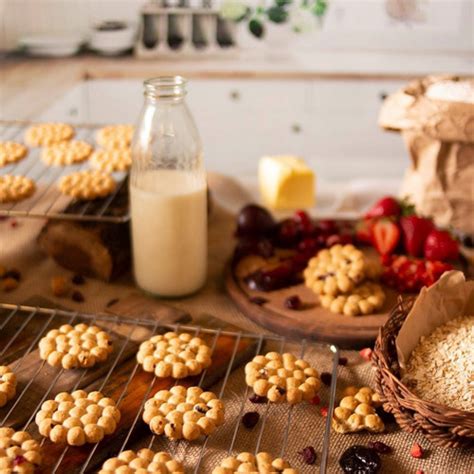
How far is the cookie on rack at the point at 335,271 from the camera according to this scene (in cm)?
135

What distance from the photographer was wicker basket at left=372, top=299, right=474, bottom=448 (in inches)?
37.4

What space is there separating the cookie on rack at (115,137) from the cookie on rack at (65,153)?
0.13 ft

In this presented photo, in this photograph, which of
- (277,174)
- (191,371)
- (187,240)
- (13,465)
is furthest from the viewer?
(277,174)

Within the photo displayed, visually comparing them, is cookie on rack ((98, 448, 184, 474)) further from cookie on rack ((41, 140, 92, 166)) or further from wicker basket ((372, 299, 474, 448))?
cookie on rack ((41, 140, 92, 166))

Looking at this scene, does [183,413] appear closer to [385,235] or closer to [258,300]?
[258,300]

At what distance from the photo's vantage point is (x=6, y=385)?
1.07 metres

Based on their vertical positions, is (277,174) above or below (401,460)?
below

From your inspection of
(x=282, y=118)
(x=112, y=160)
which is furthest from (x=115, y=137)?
(x=282, y=118)

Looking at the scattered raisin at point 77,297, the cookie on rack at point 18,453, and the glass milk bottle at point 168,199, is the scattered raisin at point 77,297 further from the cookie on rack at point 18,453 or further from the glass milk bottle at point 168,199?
the cookie on rack at point 18,453

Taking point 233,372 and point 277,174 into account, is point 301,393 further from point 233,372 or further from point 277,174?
point 277,174

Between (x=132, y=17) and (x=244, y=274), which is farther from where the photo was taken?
(x=132, y=17)

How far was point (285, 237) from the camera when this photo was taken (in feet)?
5.18

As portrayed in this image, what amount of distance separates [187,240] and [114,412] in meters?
0.47

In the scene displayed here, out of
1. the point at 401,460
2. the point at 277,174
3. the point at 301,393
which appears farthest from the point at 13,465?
the point at 277,174
